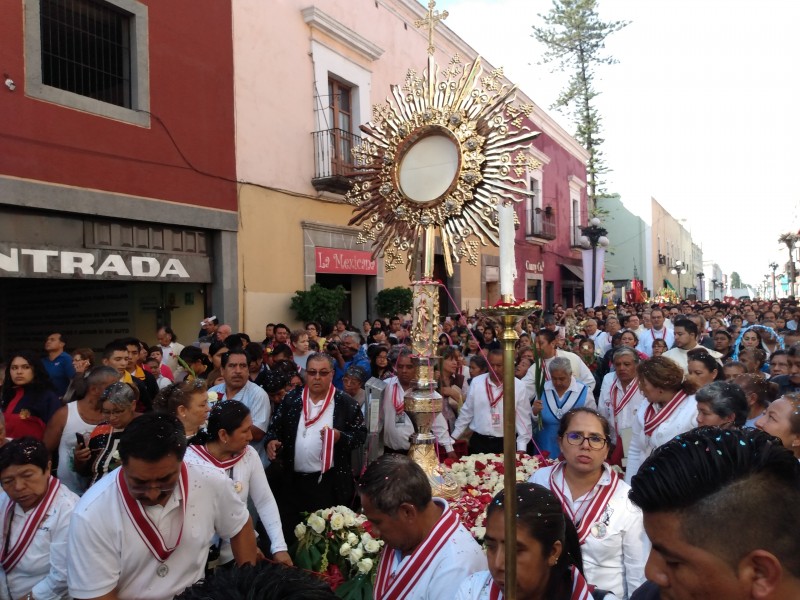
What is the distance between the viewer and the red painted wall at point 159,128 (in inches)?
301

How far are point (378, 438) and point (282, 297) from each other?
23.0 ft

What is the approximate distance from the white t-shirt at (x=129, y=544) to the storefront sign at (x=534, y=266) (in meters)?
20.9

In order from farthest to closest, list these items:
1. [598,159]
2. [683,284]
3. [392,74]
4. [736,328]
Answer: [683,284], [598,159], [392,74], [736,328]

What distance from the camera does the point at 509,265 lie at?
5.30 feet

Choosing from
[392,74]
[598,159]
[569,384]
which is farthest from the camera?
[598,159]

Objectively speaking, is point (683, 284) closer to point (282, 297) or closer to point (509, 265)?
point (282, 297)

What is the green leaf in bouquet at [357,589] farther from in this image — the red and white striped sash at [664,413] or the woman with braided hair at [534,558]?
the red and white striped sash at [664,413]

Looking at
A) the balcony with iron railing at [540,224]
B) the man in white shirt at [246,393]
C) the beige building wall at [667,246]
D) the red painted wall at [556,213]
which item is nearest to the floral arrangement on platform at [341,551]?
the man in white shirt at [246,393]

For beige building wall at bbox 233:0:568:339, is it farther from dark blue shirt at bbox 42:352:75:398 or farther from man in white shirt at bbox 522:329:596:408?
man in white shirt at bbox 522:329:596:408

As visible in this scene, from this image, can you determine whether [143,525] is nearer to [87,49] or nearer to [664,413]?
[664,413]

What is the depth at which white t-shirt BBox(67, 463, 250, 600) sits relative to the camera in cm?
211

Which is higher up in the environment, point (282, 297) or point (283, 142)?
point (283, 142)

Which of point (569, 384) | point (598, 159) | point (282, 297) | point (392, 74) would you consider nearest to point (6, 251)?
point (282, 297)

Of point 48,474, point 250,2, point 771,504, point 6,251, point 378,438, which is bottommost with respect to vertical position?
point 378,438
